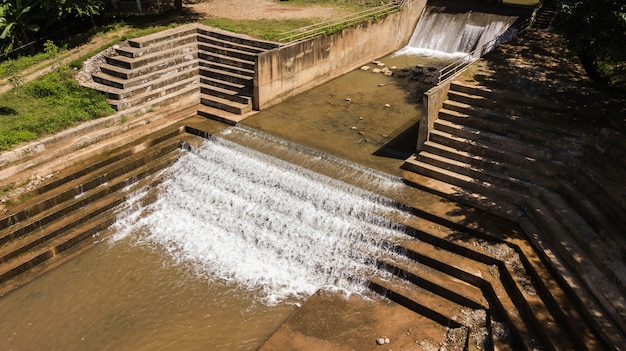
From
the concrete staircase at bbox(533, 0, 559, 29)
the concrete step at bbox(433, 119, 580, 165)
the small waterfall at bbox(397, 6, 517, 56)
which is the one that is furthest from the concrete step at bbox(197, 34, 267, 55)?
the concrete staircase at bbox(533, 0, 559, 29)

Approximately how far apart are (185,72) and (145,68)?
1.64 meters

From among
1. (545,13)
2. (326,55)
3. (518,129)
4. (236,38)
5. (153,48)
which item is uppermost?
(545,13)

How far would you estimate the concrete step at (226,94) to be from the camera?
17.4 m

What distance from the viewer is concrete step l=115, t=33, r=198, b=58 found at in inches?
681

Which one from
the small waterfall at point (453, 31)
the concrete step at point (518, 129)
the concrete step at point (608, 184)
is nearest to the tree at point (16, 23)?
the concrete step at point (518, 129)

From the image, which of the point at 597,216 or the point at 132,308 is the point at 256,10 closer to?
the point at 132,308

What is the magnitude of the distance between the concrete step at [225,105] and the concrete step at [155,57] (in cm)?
228

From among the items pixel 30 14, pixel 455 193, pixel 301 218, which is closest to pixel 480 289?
pixel 455 193

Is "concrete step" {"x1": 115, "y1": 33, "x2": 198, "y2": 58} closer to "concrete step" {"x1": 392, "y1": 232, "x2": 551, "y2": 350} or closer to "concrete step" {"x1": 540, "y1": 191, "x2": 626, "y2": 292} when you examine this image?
"concrete step" {"x1": 392, "y1": 232, "x2": 551, "y2": 350}

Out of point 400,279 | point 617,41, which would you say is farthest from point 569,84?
point 400,279

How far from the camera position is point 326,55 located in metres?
20.0

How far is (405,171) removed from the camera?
13273 mm

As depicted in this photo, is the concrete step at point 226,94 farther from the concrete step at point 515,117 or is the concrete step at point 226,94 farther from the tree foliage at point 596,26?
the tree foliage at point 596,26

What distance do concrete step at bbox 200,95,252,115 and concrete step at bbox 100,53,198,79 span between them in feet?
6.30
